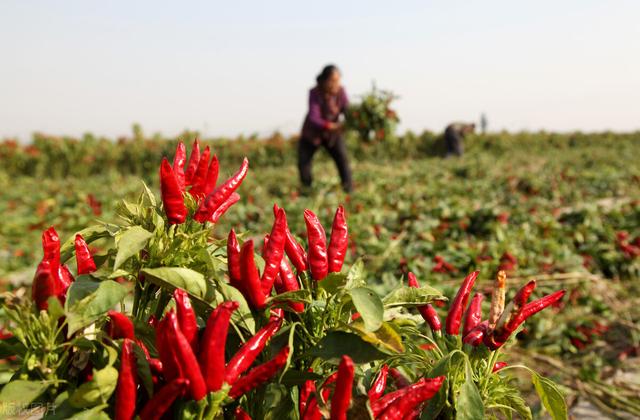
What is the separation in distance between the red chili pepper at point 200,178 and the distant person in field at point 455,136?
17640mm

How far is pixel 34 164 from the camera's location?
18.1 metres

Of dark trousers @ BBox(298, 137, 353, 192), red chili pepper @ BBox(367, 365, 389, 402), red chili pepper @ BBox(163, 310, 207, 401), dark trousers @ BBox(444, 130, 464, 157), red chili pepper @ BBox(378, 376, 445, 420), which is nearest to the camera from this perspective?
red chili pepper @ BBox(163, 310, 207, 401)

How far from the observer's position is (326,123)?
796 cm

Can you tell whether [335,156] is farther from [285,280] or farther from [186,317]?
[186,317]

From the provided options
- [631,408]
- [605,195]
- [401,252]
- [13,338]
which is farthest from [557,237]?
[13,338]

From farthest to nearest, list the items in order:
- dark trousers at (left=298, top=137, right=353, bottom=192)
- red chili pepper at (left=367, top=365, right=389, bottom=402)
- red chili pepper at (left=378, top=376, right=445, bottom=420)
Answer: dark trousers at (left=298, top=137, right=353, bottom=192) → red chili pepper at (left=367, top=365, right=389, bottom=402) → red chili pepper at (left=378, top=376, right=445, bottom=420)

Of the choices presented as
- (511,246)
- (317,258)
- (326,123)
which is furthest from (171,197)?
(326,123)

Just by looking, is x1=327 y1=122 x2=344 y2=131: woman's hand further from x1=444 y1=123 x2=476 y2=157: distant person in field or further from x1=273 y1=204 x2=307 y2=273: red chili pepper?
x1=444 y1=123 x2=476 y2=157: distant person in field

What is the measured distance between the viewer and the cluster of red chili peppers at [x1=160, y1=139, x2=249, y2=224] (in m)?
1.05

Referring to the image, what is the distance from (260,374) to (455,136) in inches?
719

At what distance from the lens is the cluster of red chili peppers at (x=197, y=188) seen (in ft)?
Result: 3.44

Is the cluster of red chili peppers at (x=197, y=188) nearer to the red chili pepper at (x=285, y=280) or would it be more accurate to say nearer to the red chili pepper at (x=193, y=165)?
the red chili pepper at (x=193, y=165)

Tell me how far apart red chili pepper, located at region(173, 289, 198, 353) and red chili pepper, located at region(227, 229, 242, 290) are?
0.13 metres

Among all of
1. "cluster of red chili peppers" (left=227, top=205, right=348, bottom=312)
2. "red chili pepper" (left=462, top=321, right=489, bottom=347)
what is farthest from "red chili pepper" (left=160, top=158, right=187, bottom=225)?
"red chili pepper" (left=462, top=321, right=489, bottom=347)
